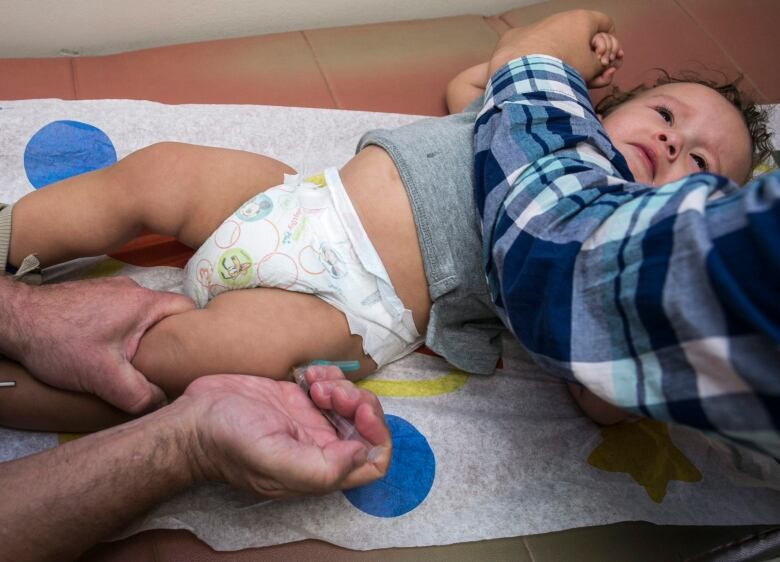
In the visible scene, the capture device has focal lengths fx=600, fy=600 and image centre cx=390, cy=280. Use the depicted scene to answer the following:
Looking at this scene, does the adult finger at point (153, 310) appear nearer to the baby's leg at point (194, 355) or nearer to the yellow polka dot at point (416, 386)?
the baby's leg at point (194, 355)

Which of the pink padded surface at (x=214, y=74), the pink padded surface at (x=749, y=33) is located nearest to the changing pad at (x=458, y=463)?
the pink padded surface at (x=214, y=74)

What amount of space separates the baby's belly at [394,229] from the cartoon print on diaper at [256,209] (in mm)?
123

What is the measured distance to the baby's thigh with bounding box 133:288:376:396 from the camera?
80 cm

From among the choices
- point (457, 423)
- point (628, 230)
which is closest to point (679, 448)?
point (457, 423)

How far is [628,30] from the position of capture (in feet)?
4.93

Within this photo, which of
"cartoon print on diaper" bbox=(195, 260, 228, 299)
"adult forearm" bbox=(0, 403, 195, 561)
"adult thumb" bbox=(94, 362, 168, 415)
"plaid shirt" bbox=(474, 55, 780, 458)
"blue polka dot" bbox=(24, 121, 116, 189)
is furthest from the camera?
"blue polka dot" bbox=(24, 121, 116, 189)

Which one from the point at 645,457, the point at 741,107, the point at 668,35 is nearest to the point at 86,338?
the point at 645,457

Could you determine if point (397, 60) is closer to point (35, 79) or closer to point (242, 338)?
point (35, 79)

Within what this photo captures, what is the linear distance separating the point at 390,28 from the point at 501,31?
0.97 ft

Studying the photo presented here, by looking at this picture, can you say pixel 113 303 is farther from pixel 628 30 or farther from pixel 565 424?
pixel 628 30

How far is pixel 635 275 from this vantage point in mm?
603

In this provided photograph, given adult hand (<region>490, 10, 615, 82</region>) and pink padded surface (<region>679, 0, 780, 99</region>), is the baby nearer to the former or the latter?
adult hand (<region>490, 10, 615, 82</region>)

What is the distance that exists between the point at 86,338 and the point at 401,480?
474mm

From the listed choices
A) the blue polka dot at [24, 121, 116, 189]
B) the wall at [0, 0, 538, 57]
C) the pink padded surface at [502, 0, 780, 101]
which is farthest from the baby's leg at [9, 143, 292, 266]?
the pink padded surface at [502, 0, 780, 101]
